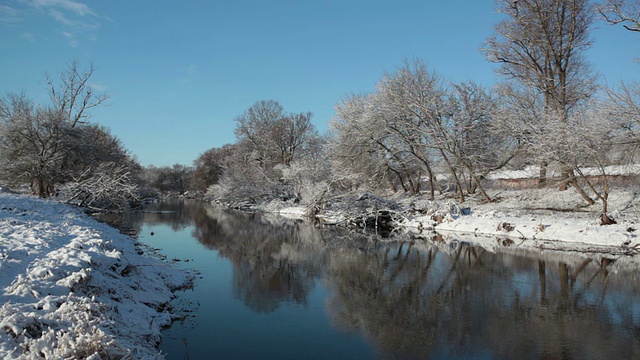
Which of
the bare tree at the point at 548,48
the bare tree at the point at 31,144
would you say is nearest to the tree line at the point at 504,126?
the bare tree at the point at 548,48

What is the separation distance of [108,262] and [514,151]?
24804mm

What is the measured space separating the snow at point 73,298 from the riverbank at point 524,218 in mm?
15031

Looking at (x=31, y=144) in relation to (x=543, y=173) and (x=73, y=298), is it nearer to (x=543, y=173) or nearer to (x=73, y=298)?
(x=73, y=298)

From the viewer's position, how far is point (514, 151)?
1053 inches

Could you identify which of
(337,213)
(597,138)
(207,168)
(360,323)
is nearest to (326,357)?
(360,323)

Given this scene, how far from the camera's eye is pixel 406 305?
975cm

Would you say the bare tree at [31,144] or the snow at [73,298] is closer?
the snow at [73,298]

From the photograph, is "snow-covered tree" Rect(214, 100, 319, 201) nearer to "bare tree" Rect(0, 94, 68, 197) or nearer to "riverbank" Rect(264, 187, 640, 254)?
"riverbank" Rect(264, 187, 640, 254)

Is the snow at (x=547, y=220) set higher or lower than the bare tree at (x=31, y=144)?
lower

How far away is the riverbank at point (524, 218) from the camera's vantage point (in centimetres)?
1700

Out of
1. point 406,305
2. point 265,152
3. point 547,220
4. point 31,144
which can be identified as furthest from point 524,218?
point 265,152

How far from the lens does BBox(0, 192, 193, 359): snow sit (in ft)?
16.5

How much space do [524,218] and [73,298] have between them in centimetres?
1984

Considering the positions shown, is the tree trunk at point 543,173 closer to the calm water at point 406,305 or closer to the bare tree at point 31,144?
the calm water at point 406,305
